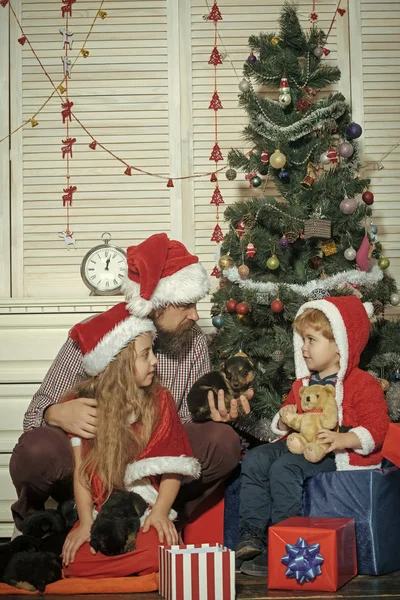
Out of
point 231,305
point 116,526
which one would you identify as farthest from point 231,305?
point 116,526

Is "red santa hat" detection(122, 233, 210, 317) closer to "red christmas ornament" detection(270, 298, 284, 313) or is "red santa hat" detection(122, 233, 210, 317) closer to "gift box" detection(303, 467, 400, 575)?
"red christmas ornament" detection(270, 298, 284, 313)

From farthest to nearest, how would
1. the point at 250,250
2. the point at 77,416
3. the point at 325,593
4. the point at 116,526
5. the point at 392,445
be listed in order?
1. the point at 250,250
2. the point at 77,416
3. the point at 392,445
4. the point at 116,526
5. the point at 325,593

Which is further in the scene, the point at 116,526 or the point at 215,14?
the point at 215,14

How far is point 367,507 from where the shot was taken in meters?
2.48

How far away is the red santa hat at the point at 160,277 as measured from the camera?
8.90 ft

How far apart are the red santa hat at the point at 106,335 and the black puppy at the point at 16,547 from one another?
0.52 meters

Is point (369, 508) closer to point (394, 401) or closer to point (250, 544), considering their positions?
point (250, 544)

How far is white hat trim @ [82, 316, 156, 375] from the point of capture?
259 centimetres

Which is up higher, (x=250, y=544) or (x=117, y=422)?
(x=117, y=422)

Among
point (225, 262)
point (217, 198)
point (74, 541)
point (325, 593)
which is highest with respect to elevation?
point (217, 198)

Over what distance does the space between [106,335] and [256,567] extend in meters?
0.80

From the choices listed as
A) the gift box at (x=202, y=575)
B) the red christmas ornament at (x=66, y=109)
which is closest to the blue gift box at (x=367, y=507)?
the gift box at (x=202, y=575)

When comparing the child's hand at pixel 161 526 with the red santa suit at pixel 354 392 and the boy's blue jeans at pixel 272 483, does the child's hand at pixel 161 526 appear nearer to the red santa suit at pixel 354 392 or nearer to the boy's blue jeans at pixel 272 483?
the boy's blue jeans at pixel 272 483

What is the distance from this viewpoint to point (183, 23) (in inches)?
154
